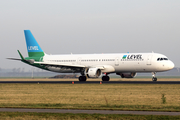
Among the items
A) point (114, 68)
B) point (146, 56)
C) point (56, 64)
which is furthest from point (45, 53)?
point (146, 56)

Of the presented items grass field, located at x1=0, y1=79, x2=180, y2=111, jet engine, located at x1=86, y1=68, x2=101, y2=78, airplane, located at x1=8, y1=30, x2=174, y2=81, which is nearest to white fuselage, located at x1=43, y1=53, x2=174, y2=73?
airplane, located at x1=8, y1=30, x2=174, y2=81

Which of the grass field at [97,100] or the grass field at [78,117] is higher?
the grass field at [97,100]

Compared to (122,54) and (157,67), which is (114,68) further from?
(157,67)

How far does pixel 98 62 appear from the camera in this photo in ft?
187

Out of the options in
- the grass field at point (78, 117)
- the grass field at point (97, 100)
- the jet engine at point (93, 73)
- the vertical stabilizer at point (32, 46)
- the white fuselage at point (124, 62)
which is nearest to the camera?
the grass field at point (78, 117)

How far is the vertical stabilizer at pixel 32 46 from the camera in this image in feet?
211

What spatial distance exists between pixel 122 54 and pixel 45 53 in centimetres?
1683

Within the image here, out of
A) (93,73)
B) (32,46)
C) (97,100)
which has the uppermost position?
(32,46)

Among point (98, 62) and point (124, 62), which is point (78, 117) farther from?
point (98, 62)

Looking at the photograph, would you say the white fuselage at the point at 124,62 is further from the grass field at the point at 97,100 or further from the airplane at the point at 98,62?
the grass field at the point at 97,100

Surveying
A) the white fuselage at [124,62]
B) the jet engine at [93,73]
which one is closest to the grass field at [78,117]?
the white fuselage at [124,62]

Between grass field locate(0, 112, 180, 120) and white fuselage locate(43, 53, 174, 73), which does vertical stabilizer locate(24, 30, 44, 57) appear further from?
grass field locate(0, 112, 180, 120)

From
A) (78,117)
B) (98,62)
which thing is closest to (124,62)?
(98,62)

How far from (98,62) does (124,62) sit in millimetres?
5121
